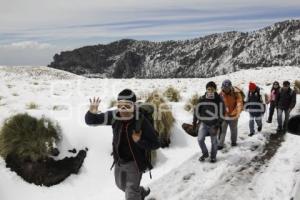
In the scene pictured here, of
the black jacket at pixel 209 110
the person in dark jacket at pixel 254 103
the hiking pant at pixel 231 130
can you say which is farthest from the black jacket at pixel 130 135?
the person in dark jacket at pixel 254 103

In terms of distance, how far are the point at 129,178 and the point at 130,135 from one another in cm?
70

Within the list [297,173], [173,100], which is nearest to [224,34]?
[173,100]

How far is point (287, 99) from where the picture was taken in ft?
45.9

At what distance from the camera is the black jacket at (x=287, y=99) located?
45.8ft

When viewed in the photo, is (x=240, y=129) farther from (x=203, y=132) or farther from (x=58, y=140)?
(x=58, y=140)

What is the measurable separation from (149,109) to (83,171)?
4931mm

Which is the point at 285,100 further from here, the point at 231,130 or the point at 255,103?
the point at 231,130

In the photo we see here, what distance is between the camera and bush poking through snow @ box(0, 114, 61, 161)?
34.1 feet

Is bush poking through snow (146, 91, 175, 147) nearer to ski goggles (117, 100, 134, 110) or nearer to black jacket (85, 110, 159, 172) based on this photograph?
black jacket (85, 110, 159, 172)

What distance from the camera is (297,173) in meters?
9.27

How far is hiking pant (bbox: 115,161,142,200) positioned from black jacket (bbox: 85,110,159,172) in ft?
0.35

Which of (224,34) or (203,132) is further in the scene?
(224,34)

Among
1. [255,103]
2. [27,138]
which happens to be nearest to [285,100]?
[255,103]

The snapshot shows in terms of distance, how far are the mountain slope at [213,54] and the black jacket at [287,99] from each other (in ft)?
334
